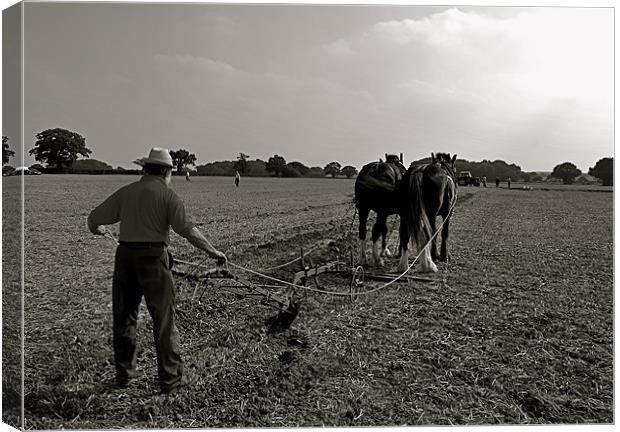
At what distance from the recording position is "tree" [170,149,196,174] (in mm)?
4773

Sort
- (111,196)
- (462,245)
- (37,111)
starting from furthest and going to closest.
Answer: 1. (462,245)
2. (37,111)
3. (111,196)

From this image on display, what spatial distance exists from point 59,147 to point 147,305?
155cm

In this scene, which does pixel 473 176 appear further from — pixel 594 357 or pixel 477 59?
pixel 594 357

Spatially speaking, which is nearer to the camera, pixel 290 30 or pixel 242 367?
pixel 242 367

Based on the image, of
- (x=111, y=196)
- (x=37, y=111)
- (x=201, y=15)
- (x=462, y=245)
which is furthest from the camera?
(x=462, y=245)

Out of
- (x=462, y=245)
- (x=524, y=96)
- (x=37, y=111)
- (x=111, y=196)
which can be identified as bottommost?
(x=462, y=245)

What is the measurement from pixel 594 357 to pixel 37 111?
200 inches

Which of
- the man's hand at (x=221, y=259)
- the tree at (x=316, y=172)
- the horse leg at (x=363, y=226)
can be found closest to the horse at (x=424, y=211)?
the horse leg at (x=363, y=226)

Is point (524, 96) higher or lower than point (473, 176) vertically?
higher

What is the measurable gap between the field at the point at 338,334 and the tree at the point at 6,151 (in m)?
0.26

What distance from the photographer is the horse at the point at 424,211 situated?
652cm

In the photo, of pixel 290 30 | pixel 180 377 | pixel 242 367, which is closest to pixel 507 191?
pixel 290 30

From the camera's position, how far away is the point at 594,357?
16.3 ft

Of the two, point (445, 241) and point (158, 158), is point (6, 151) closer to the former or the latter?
point (158, 158)
